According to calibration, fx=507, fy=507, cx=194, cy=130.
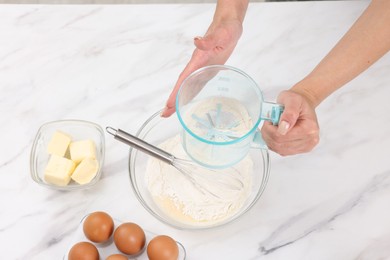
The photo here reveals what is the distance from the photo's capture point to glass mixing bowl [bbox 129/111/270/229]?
1.03 metres

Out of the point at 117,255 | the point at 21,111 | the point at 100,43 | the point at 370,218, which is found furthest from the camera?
the point at 100,43

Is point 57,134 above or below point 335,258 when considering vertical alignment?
above

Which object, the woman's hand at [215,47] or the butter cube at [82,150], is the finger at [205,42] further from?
the butter cube at [82,150]

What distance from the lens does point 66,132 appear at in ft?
3.78

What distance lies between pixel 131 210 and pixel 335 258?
0.43m

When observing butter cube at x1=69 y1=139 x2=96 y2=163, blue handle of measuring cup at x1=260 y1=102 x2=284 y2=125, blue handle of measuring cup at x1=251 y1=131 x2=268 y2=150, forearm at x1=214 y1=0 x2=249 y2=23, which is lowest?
butter cube at x1=69 y1=139 x2=96 y2=163

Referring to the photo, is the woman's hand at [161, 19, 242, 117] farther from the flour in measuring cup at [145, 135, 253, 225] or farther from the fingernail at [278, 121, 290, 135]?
the fingernail at [278, 121, 290, 135]

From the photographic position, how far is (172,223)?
1.02 m

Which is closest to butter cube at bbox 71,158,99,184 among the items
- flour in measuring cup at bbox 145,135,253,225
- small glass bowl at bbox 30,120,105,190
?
small glass bowl at bbox 30,120,105,190

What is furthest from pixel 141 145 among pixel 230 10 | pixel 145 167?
pixel 230 10

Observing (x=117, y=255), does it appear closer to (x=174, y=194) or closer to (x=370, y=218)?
(x=174, y=194)

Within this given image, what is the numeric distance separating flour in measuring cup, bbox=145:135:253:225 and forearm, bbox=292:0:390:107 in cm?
24

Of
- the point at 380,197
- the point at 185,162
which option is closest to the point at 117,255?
the point at 185,162

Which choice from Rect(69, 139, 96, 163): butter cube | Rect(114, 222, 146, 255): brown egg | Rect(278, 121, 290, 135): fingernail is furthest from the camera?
Rect(69, 139, 96, 163): butter cube
